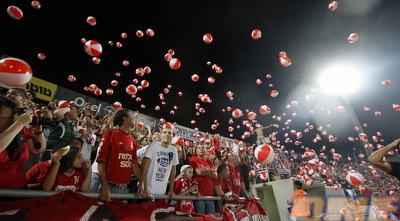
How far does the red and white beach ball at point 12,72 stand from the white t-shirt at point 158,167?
1.76 metres

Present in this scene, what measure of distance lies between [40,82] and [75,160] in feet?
17.2

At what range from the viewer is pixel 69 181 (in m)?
2.74

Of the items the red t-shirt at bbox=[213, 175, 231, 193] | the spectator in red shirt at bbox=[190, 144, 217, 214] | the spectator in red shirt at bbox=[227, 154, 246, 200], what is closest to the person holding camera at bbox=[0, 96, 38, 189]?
the spectator in red shirt at bbox=[190, 144, 217, 214]

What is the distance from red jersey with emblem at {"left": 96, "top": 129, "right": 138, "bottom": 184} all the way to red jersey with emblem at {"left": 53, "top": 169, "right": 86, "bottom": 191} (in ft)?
0.96

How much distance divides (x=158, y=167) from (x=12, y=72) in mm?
2168

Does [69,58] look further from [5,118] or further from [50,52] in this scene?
[5,118]

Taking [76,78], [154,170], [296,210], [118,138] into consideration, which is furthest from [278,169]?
[76,78]

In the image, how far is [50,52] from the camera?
30.9 ft

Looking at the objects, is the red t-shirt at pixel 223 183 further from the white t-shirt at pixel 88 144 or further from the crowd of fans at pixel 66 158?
the white t-shirt at pixel 88 144

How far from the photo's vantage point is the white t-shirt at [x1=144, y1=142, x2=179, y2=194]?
3494 mm

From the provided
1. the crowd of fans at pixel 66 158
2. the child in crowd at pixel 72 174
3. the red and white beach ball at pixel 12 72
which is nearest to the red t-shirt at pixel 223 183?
the crowd of fans at pixel 66 158

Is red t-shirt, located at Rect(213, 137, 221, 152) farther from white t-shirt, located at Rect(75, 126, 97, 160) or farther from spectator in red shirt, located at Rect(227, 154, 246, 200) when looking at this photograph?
white t-shirt, located at Rect(75, 126, 97, 160)

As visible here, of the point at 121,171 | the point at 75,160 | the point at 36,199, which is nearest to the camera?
the point at 36,199

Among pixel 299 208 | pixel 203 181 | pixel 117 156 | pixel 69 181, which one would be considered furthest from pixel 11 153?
pixel 299 208
